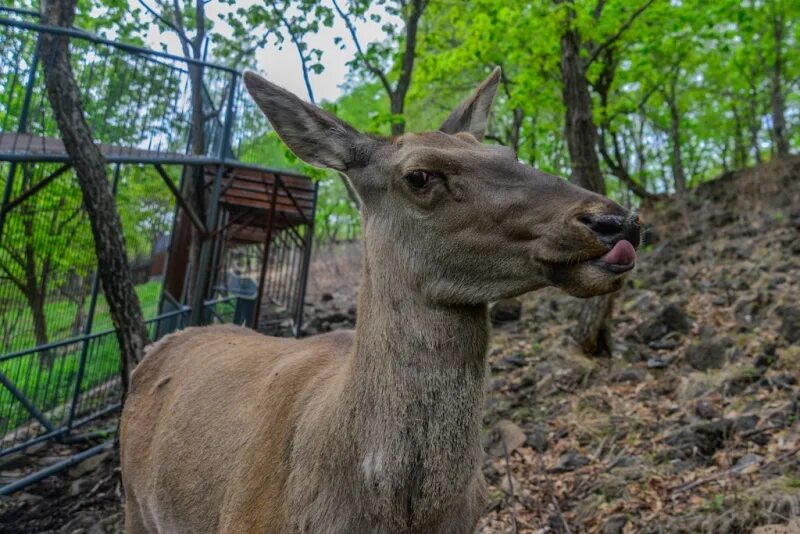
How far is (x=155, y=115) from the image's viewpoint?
834cm

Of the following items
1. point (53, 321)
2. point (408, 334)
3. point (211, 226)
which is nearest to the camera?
point (408, 334)

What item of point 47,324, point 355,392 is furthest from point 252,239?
point 355,392

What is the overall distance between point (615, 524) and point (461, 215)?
10.4 ft

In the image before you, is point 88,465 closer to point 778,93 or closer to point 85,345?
point 85,345

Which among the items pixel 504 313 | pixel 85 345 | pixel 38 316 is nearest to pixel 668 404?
pixel 504 313

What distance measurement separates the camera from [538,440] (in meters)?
6.42

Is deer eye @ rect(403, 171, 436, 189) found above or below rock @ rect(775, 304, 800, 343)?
above

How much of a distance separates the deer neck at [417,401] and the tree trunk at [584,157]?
6.62 meters

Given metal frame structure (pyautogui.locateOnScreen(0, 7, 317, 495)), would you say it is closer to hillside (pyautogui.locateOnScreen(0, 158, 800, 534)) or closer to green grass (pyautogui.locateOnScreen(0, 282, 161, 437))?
green grass (pyautogui.locateOnScreen(0, 282, 161, 437))

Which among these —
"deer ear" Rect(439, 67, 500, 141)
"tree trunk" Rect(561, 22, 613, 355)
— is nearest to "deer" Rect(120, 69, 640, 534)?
"deer ear" Rect(439, 67, 500, 141)

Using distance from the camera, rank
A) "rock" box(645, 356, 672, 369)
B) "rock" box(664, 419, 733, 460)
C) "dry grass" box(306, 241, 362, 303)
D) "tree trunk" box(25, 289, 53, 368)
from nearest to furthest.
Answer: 1. "rock" box(664, 419, 733, 460)
2. "rock" box(645, 356, 672, 369)
3. "tree trunk" box(25, 289, 53, 368)
4. "dry grass" box(306, 241, 362, 303)

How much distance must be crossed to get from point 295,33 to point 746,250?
374 inches

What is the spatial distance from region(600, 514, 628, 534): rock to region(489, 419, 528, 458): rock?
1.80m

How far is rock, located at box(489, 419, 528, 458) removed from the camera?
6.38m
